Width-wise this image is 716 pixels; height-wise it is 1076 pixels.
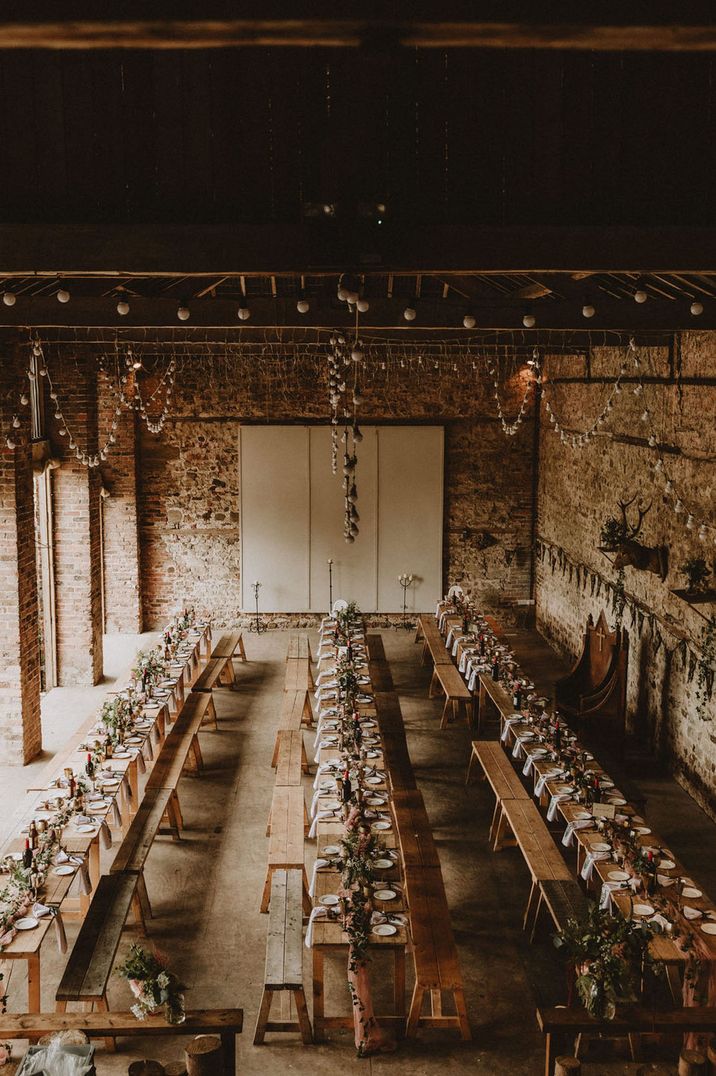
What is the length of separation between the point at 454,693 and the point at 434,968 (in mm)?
5441

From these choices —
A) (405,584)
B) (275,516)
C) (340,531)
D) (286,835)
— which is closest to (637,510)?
(405,584)

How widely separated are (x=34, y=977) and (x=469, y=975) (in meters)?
2.92

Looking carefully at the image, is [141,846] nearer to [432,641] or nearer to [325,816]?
[325,816]

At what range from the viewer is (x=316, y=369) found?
15.3 metres

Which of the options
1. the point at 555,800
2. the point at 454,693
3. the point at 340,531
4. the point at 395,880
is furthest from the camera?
the point at 340,531

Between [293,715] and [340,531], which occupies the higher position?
[340,531]

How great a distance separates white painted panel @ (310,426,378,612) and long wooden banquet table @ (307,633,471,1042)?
5960 millimetres

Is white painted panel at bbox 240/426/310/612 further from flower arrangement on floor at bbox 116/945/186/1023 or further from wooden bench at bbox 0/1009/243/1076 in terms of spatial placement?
wooden bench at bbox 0/1009/243/1076

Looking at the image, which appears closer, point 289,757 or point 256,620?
point 289,757

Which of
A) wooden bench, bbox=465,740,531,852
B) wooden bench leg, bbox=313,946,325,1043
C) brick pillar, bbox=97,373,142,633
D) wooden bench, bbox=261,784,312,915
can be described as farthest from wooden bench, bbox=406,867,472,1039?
brick pillar, bbox=97,373,142,633

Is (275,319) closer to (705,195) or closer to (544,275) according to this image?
(544,275)

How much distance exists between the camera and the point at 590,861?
22.3 feet

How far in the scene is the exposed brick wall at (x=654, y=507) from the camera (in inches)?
358

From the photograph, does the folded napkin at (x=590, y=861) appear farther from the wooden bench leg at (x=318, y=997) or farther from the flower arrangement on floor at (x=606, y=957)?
the wooden bench leg at (x=318, y=997)
